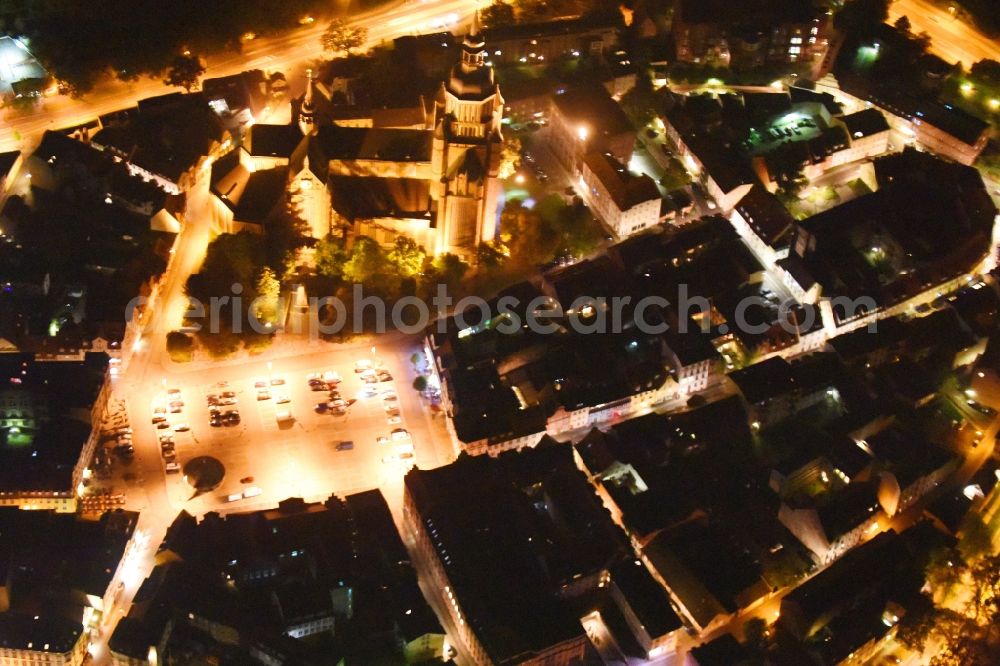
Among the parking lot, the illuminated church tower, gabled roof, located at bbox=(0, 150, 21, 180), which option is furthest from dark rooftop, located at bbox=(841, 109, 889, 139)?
gabled roof, located at bbox=(0, 150, 21, 180)

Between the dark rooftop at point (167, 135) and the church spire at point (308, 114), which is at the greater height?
the church spire at point (308, 114)

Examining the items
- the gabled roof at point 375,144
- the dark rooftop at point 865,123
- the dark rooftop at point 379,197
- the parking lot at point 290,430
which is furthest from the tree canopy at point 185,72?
the dark rooftop at point 865,123

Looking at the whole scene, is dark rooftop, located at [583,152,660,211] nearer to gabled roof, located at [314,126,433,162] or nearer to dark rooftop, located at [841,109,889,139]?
gabled roof, located at [314,126,433,162]

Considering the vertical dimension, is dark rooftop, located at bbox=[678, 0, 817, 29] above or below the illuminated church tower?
→ above

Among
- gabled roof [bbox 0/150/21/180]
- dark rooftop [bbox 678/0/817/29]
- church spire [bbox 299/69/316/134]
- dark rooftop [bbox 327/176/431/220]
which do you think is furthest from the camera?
dark rooftop [bbox 678/0/817/29]

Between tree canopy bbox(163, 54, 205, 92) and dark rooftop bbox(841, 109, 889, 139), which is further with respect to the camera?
tree canopy bbox(163, 54, 205, 92)

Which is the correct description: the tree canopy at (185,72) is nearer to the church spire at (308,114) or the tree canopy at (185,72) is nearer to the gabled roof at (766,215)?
the church spire at (308,114)
